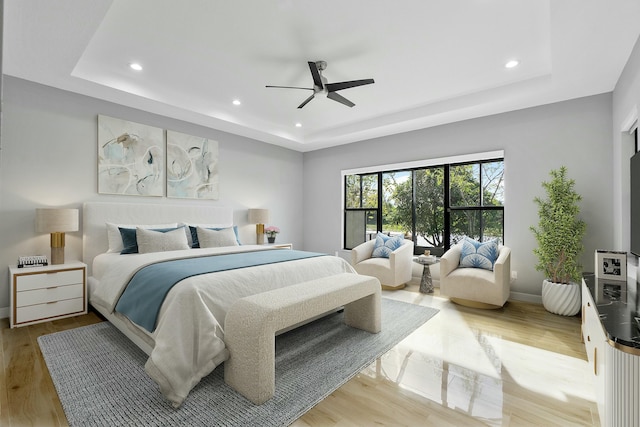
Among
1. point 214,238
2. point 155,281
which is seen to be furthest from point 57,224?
point 155,281

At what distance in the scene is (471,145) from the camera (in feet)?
15.0

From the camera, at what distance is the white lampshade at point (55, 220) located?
3.31 m

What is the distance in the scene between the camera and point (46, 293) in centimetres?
324

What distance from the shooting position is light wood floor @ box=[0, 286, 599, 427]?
188 centimetres

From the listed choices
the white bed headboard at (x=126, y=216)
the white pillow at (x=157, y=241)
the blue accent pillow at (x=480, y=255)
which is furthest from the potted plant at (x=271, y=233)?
the blue accent pillow at (x=480, y=255)

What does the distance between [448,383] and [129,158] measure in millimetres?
4278

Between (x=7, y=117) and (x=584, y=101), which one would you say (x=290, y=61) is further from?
(x=584, y=101)

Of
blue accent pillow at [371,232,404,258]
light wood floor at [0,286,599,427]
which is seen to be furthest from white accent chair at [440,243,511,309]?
blue accent pillow at [371,232,404,258]

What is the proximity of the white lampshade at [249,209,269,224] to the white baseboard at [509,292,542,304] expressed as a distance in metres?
3.75

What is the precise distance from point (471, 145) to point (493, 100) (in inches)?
30.6

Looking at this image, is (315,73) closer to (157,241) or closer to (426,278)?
(157,241)

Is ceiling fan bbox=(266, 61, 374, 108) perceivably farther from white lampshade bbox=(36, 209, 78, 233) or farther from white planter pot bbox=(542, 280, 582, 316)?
white planter pot bbox=(542, 280, 582, 316)

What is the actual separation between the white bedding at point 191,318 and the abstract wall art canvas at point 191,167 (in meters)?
1.96

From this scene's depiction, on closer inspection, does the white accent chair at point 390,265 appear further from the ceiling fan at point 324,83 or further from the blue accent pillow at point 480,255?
the ceiling fan at point 324,83
